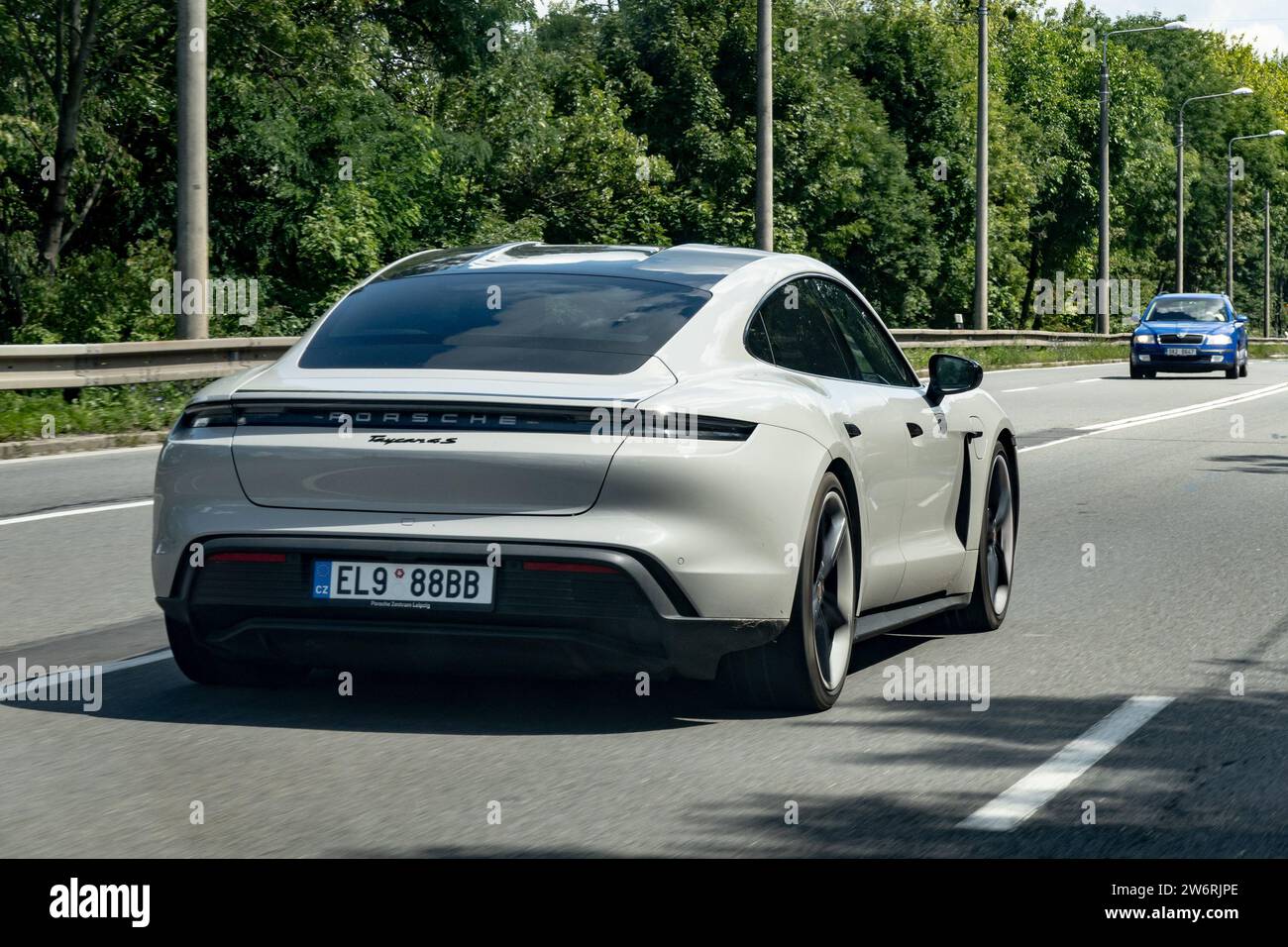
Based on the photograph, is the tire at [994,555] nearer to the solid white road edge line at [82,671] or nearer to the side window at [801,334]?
the side window at [801,334]

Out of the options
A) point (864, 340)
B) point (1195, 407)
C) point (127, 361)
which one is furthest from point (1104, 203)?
point (864, 340)

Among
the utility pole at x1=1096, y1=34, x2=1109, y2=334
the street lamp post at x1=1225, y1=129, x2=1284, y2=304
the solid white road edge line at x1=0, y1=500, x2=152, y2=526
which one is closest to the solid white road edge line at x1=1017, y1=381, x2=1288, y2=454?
the solid white road edge line at x1=0, y1=500, x2=152, y2=526

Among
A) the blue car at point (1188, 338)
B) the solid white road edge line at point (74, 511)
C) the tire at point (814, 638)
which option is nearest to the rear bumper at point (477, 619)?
the tire at point (814, 638)

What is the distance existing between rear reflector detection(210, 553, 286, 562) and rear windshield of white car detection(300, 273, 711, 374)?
684 mm

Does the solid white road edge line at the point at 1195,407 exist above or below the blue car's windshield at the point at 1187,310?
below

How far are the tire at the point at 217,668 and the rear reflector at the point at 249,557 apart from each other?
48cm

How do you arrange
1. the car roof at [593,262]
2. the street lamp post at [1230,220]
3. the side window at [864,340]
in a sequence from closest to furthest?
the car roof at [593,262]
the side window at [864,340]
the street lamp post at [1230,220]

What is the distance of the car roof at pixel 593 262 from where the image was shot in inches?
263

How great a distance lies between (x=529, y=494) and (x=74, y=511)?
7.26 m

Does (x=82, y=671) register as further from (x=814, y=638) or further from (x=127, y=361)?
(x=127, y=361)

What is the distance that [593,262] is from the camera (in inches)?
269

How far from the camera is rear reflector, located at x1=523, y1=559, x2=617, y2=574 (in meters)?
5.64
